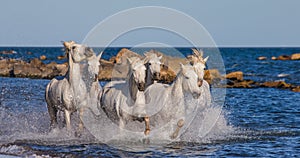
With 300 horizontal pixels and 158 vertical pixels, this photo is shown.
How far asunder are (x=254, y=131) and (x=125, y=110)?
503 centimetres

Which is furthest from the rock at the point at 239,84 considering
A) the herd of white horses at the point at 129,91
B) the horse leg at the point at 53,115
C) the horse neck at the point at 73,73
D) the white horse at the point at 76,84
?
the horse neck at the point at 73,73

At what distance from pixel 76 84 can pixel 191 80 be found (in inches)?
112

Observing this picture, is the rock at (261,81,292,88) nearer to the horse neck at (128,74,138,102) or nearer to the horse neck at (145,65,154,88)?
the horse neck at (145,65,154,88)

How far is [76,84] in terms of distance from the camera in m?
14.7

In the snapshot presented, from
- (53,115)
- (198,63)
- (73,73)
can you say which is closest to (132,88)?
(198,63)

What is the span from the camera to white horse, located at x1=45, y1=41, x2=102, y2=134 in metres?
14.6

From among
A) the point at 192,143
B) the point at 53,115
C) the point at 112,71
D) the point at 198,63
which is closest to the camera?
the point at 198,63

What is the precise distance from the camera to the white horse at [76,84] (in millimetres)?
14586

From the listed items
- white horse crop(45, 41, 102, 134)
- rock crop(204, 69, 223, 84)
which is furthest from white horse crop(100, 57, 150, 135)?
rock crop(204, 69, 223, 84)

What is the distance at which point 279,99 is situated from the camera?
26641 millimetres

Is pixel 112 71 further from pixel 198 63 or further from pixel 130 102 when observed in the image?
pixel 130 102

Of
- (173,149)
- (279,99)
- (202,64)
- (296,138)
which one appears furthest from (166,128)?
(279,99)

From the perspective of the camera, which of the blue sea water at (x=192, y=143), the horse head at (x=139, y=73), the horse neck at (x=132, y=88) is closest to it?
the horse head at (x=139, y=73)

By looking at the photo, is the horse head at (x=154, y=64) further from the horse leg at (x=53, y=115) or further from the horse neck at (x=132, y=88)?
the horse leg at (x=53, y=115)
